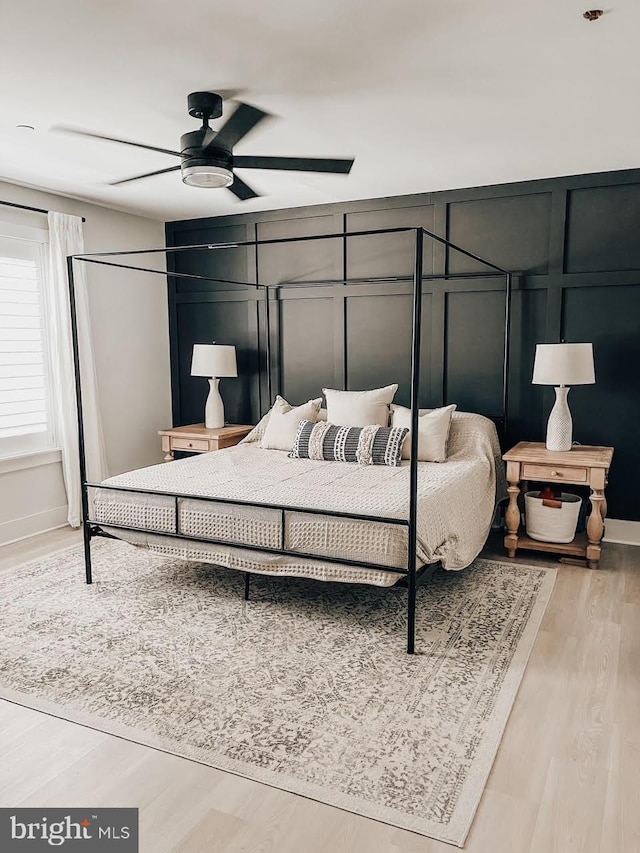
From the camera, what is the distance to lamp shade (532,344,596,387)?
13.6 ft

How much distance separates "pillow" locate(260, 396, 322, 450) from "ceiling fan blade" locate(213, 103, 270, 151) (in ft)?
7.12

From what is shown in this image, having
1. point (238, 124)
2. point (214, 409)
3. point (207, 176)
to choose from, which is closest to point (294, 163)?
point (238, 124)

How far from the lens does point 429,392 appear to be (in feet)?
16.8

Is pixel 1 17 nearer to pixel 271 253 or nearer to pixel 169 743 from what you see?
pixel 169 743

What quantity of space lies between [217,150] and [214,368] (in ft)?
8.47

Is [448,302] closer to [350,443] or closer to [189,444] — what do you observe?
[350,443]

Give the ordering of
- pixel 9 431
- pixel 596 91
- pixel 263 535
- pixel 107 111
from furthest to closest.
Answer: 1. pixel 9 431
2. pixel 263 535
3. pixel 107 111
4. pixel 596 91

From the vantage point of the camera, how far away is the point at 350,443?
14.7 ft

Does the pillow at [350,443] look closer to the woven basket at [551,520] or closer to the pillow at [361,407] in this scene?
the pillow at [361,407]

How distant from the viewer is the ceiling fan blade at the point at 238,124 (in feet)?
9.93

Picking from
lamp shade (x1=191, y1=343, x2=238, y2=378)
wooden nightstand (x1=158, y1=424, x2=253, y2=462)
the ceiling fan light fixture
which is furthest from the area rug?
the ceiling fan light fixture

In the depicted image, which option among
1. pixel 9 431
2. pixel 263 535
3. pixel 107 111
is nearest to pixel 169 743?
pixel 263 535

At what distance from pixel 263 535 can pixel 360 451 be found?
1.28m

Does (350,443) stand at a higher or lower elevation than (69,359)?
lower
